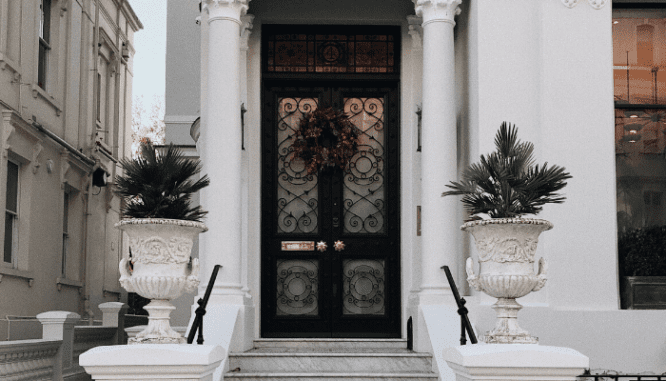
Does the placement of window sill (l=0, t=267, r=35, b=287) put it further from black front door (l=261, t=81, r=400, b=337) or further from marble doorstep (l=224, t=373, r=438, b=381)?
marble doorstep (l=224, t=373, r=438, b=381)

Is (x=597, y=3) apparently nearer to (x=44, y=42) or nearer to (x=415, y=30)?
(x=415, y=30)

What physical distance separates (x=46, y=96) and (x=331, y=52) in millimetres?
5598

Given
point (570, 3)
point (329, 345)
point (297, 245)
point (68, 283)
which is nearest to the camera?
point (570, 3)

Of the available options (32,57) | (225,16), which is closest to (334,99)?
(225,16)

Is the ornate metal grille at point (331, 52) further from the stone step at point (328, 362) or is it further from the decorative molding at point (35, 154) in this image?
the decorative molding at point (35, 154)

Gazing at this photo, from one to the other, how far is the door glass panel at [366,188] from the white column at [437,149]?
163 cm

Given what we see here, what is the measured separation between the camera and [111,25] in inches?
731

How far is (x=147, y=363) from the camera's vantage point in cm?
518

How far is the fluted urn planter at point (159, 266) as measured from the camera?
5.73 m

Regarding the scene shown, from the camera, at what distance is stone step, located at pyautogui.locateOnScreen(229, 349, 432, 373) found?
7.81m

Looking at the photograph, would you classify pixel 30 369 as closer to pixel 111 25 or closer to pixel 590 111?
pixel 590 111

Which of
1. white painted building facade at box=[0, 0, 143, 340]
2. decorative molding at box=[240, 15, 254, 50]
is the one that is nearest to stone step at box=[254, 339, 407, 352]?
decorative molding at box=[240, 15, 254, 50]

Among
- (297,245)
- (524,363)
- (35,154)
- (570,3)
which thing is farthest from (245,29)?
(524,363)

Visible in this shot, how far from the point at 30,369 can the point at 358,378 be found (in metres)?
4.06
